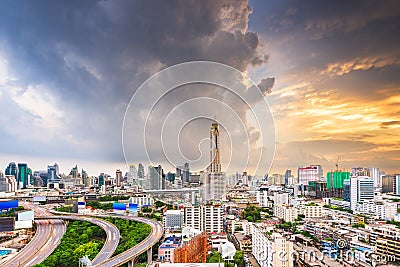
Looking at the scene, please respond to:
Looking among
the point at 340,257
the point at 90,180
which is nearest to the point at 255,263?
the point at 340,257

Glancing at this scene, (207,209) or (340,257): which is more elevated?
(207,209)

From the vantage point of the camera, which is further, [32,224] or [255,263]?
[32,224]

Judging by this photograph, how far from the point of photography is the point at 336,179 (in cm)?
1404

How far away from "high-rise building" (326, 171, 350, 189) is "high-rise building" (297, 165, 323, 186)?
180cm

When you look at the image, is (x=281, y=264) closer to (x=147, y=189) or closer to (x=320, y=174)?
(x=147, y=189)

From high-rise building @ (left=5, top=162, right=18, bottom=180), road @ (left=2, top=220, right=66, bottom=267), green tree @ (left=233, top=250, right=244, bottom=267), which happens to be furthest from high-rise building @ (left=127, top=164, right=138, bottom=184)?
high-rise building @ (left=5, top=162, right=18, bottom=180)

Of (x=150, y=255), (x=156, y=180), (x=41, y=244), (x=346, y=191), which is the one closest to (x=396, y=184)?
(x=346, y=191)

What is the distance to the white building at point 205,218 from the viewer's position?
6266 mm

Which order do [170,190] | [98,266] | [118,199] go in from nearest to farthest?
Answer: [98,266], [170,190], [118,199]

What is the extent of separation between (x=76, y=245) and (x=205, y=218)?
2263 mm

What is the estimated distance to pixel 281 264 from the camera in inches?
161

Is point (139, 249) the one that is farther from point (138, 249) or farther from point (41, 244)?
point (41, 244)

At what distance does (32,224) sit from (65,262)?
3.25 meters

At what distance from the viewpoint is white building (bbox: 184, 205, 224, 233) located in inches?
247
